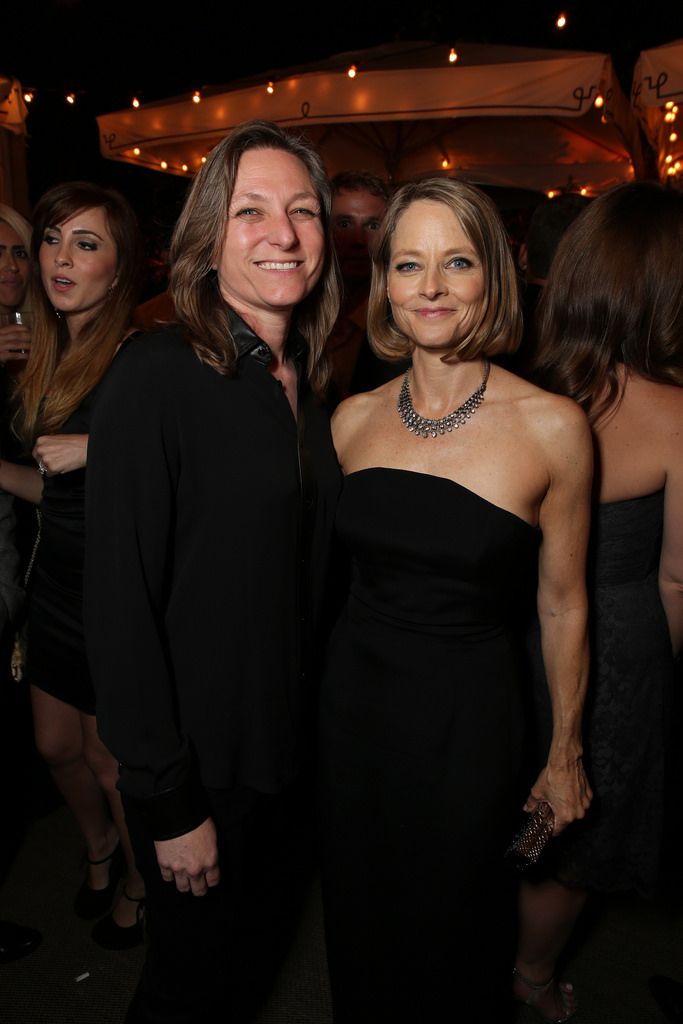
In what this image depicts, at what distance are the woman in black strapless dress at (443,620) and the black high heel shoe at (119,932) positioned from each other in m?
0.87

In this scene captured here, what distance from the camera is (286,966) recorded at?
91.1 inches

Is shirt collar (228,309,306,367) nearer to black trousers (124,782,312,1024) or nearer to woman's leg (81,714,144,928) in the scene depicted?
black trousers (124,782,312,1024)

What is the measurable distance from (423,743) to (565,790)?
1.15 feet

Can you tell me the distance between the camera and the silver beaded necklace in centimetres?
165

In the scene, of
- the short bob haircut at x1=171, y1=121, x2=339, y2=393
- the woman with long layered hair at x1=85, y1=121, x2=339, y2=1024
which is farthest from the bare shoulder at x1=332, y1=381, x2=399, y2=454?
the short bob haircut at x1=171, y1=121, x2=339, y2=393

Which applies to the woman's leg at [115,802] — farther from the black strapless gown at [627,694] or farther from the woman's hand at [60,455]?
the black strapless gown at [627,694]

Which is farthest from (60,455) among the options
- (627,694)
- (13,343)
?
(627,694)

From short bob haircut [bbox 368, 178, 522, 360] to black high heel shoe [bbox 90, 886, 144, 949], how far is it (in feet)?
6.52

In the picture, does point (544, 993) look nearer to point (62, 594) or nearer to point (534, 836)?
point (534, 836)

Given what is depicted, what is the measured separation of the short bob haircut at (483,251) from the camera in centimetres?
155

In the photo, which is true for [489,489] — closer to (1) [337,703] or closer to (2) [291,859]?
(1) [337,703]

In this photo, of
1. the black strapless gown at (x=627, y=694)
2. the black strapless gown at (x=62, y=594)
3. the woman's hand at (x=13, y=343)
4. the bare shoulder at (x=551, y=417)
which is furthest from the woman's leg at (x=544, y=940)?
the woman's hand at (x=13, y=343)

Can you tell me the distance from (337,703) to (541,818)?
53 cm

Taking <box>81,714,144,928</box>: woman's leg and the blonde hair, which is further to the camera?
the blonde hair
